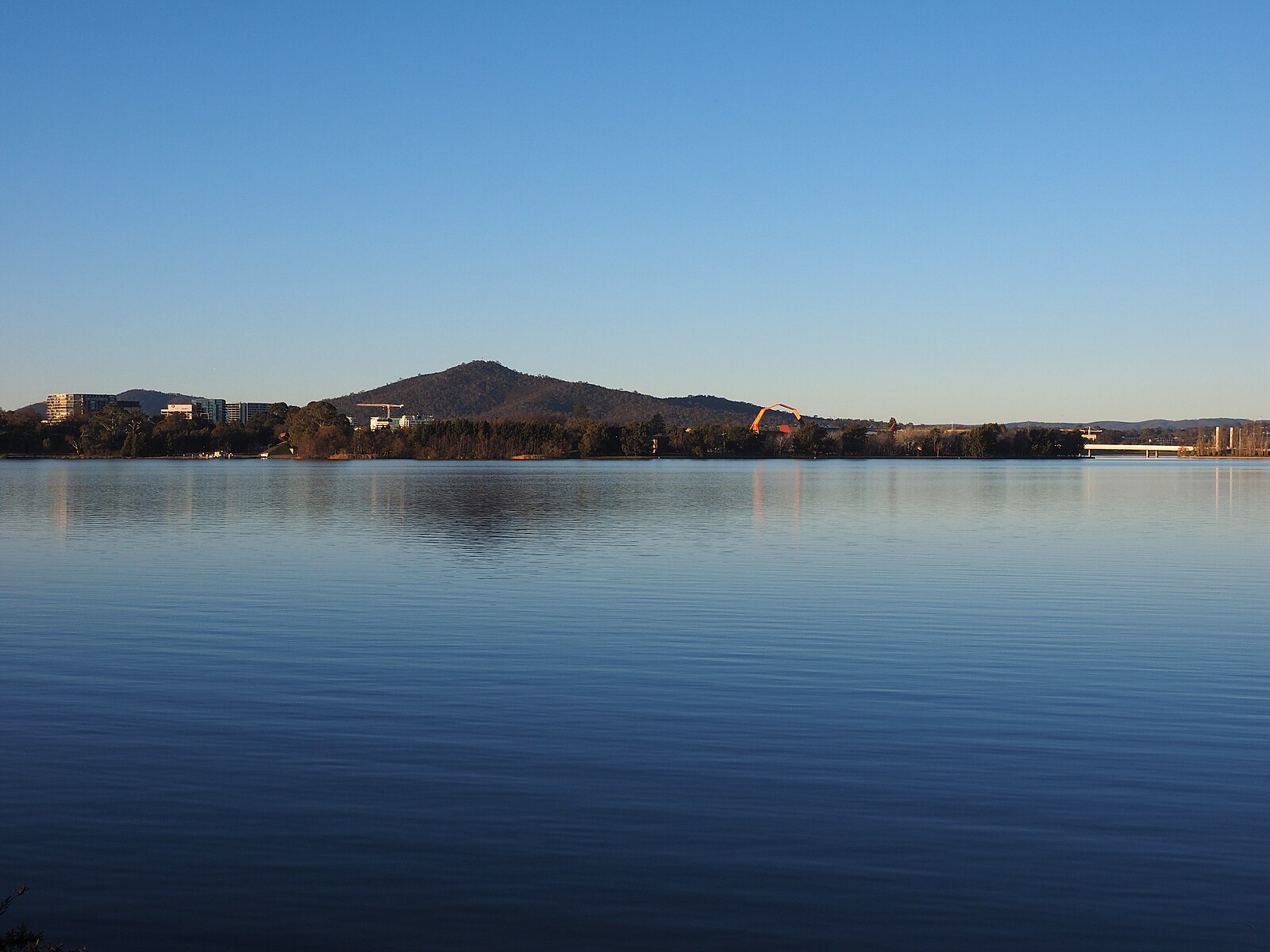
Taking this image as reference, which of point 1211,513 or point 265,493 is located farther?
point 265,493

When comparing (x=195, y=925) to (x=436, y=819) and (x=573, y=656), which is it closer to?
(x=436, y=819)

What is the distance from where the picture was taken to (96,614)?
22609 mm

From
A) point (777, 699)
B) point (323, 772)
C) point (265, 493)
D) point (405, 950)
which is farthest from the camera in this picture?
point (265, 493)

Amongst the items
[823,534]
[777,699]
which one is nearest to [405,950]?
[777,699]

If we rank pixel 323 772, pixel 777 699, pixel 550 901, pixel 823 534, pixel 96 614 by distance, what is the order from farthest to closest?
pixel 823 534, pixel 96 614, pixel 777 699, pixel 323 772, pixel 550 901

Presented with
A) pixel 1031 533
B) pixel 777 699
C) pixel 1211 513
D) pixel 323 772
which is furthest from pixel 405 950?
pixel 1211 513

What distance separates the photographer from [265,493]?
79438 millimetres

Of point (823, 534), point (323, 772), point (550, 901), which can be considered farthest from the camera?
point (823, 534)

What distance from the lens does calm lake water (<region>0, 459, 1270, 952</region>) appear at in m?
7.77

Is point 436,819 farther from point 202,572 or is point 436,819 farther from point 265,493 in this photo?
point 265,493

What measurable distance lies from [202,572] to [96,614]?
297 inches

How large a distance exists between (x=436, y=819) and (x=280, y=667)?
8.05m

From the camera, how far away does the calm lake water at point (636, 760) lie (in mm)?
7770

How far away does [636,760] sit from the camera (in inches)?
454
